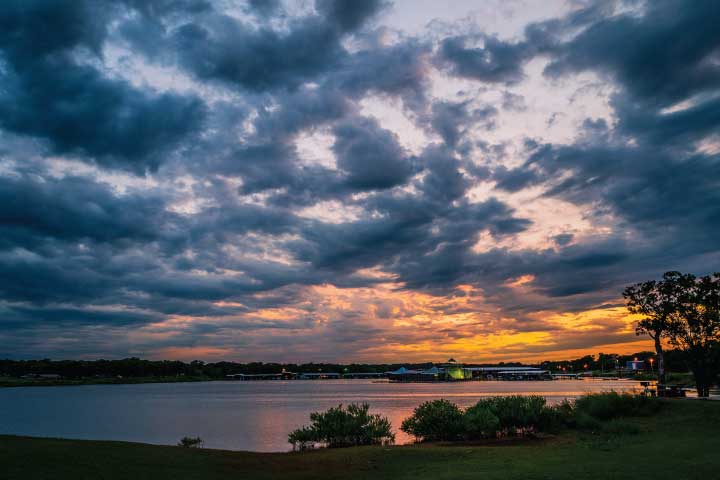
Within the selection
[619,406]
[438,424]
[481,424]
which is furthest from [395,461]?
[619,406]

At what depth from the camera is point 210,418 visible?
58.1 meters

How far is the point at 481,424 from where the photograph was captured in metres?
26.8

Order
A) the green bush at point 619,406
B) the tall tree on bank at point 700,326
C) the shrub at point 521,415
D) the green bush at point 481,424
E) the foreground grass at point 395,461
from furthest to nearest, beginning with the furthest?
1. the tall tree on bank at point 700,326
2. the green bush at point 619,406
3. the shrub at point 521,415
4. the green bush at point 481,424
5. the foreground grass at point 395,461

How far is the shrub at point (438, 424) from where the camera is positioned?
27.0m

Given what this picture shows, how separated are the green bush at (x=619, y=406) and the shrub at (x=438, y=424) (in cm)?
797

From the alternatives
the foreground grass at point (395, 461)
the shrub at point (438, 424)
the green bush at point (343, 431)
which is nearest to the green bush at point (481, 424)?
the shrub at point (438, 424)

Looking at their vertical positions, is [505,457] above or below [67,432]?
above

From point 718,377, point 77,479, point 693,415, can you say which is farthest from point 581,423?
point 718,377

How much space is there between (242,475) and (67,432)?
37.8 metres

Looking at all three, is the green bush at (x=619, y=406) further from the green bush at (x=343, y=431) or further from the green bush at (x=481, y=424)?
the green bush at (x=343, y=431)

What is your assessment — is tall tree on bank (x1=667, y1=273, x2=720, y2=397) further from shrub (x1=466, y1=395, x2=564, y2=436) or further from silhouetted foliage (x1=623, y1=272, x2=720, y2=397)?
shrub (x1=466, y1=395, x2=564, y2=436)

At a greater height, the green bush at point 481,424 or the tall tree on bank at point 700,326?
the tall tree on bank at point 700,326

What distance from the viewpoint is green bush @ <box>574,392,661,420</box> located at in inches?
1165

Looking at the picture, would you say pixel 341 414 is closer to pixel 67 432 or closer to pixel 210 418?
pixel 67 432
